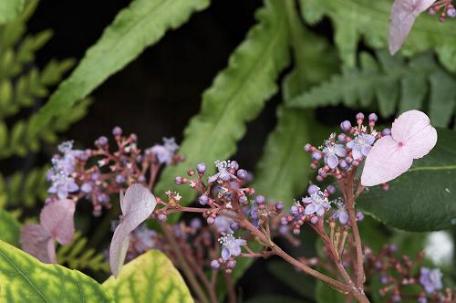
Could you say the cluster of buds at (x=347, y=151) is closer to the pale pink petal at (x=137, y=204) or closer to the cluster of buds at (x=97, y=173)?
the pale pink petal at (x=137, y=204)

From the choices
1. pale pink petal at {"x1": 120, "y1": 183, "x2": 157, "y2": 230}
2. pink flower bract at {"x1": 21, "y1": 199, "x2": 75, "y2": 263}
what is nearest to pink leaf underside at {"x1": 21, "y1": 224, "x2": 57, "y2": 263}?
pink flower bract at {"x1": 21, "y1": 199, "x2": 75, "y2": 263}

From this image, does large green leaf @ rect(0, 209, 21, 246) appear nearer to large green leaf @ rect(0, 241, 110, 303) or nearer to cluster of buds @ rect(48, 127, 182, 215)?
cluster of buds @ rect(48, 127, 182, 215)

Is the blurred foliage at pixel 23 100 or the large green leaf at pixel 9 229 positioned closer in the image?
the large green leaf at pixel 9 229

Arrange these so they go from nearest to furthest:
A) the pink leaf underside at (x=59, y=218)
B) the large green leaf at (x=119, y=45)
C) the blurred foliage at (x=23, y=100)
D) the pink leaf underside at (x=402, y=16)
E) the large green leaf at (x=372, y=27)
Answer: the pink leaf underside at (x=402, y=16), the pink leaf underside at (x=59, y=218), the large green leaf at (x=119, y=45), the large green leaf at (x=372, y=27), the blurred foliage at (x=23, y=100)

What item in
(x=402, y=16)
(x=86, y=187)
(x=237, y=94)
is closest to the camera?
(x=402, y=16)

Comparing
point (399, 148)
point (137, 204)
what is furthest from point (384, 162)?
point (137, 204)

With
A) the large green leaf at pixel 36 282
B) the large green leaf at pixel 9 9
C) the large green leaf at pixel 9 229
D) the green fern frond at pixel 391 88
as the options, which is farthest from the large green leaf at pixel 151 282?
the green fern frond at pixel 391 88

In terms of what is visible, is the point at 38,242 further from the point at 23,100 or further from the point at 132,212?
the point at 23,100

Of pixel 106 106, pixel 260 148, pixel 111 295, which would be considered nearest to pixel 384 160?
pixel 111 295
